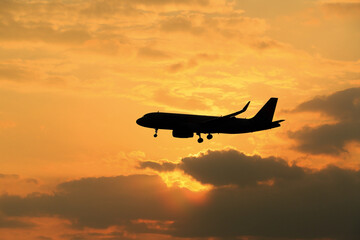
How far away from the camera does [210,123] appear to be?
11275 cm

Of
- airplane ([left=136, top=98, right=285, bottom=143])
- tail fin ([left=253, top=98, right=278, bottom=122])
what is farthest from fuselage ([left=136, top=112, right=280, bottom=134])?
tail fin ([left=253, top=98, right=278, bottom=122])

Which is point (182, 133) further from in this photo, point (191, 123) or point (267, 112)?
point (267, 112)

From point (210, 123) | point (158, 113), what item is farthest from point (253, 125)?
point (158, 113)

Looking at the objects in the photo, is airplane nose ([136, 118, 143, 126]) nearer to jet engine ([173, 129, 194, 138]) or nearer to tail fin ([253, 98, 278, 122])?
jet engine ([173, 129, 194, 138])

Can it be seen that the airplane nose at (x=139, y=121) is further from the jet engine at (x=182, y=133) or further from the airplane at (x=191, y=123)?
the jet engine at (x=182, y=133)

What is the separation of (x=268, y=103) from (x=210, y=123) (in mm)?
23625

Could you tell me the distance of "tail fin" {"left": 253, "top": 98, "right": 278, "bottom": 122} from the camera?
124812 mm

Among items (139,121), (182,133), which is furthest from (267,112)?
(139,121)

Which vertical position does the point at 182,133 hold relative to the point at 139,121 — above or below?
below

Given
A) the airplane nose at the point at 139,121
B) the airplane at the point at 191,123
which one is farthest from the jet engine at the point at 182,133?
the airplane nose at the point at 139,121

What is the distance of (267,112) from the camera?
126m

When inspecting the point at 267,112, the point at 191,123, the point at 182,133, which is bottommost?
the point at 182,133

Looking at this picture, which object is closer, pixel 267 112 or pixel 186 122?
pixel 186 122

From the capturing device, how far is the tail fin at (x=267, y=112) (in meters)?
125
